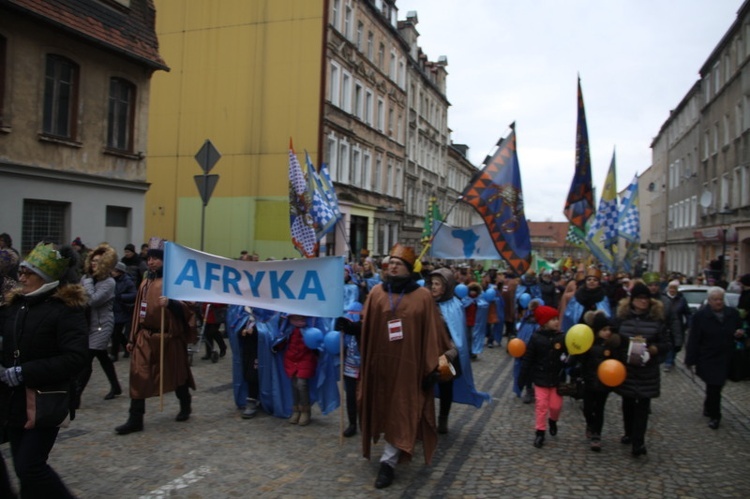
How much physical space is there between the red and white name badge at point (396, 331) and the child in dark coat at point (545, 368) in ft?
7.00

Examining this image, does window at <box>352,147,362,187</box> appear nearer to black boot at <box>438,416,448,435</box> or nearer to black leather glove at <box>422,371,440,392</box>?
black boot at <box>438,416,448,435</box>

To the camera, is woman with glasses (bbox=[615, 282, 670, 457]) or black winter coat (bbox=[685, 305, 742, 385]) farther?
black winter coat (bbox=[685, 305, 742, 385])

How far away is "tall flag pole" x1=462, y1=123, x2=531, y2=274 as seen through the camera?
1097 cm

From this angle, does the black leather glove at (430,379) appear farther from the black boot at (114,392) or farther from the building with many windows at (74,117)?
the building with many windows at (74,117)

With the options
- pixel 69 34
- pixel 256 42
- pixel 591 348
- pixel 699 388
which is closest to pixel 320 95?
pixel 256 42

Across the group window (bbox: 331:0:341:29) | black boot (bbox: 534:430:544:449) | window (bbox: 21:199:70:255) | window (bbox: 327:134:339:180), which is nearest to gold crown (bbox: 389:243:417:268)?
black boot (bbox: 534:430:544:449)

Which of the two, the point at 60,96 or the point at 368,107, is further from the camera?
the point at 368,107

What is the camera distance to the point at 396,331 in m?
5.58

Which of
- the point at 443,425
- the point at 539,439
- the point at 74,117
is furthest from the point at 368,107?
the point at 539,439

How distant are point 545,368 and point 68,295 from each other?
4.79 m

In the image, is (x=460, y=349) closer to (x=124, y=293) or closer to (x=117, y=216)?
(x=124, y=293)

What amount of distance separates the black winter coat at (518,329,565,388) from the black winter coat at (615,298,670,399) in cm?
61

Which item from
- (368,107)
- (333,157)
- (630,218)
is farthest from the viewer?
(368,107)

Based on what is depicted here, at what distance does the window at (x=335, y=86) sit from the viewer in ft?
93.2
